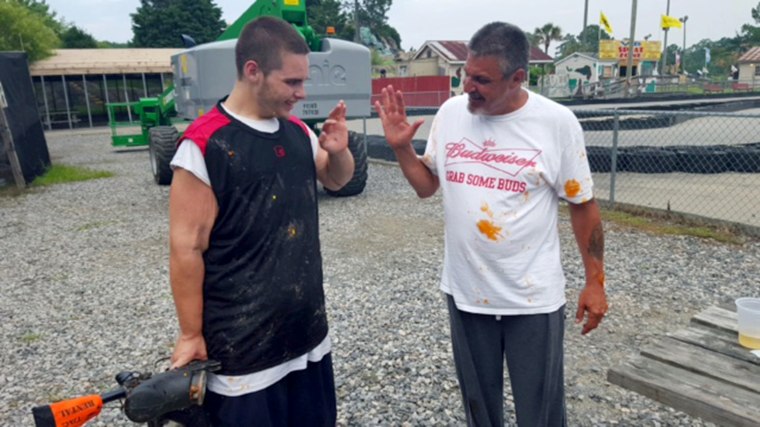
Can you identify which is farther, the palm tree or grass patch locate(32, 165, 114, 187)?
the palm tree

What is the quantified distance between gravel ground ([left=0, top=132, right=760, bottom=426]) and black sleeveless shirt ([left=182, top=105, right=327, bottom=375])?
4.46 ft

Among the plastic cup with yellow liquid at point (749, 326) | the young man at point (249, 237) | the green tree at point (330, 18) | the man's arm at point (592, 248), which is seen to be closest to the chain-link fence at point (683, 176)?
the plastic cup with yellow liquid at point (749, 326)

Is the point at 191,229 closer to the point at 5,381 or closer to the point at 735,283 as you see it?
the point at 5,381

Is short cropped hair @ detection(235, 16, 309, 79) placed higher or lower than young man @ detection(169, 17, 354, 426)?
higher

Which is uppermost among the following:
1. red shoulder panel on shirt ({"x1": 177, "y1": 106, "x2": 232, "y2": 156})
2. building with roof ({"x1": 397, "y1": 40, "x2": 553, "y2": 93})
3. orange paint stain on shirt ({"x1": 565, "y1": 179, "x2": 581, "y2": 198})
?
building with roof ({"x1": 397, "y1": 40, "x2": 553, "y2": 93})

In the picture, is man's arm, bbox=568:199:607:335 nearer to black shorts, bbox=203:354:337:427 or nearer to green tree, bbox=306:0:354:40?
black shorts, bbox=203:354:337:427

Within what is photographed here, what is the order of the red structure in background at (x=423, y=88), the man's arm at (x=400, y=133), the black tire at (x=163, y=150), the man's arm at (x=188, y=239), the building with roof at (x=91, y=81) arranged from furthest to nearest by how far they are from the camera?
1. the red structure in background at (x=423, y=88)
2. the building with roof at (x=91, y=81)
3. the black tire at (x=163, y=150)
4. the man's arm at (x=400, y=133)
5. the man's arm at (x=188, y=239)

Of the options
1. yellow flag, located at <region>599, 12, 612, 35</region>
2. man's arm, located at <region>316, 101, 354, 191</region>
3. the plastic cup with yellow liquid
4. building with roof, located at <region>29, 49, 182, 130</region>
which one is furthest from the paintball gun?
yellow flag, located at <region>599, 12, 612, 35</region>

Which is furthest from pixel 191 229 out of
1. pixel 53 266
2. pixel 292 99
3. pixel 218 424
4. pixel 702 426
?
pixel 53 266

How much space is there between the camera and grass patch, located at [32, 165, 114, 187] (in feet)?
37.5

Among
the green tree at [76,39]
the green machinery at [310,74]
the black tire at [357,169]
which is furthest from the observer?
the green tree at [76,39]

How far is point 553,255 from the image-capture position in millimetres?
2133

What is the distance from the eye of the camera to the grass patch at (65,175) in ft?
37.5

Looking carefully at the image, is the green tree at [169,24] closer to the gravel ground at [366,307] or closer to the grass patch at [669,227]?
the gravel ground at [366,307]
